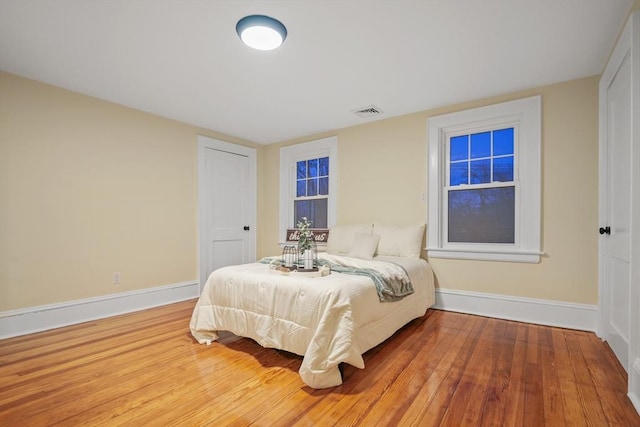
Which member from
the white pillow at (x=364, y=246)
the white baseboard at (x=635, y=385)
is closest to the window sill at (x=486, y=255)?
the white pillow at (x=364, y=246)

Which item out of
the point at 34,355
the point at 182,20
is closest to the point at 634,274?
the point at 182,20

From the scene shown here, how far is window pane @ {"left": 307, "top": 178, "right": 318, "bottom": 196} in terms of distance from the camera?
4.94 metres

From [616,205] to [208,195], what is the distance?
450 centimetres

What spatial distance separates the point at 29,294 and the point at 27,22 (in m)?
2.34

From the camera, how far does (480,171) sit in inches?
141

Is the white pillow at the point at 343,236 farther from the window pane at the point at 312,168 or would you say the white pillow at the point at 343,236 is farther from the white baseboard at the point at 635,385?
the white baseboard at the point at 635,385

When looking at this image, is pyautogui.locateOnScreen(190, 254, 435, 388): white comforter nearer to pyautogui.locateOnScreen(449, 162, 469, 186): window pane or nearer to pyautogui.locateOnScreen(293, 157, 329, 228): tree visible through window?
pyautogui.locateOnScreen(449, 162, 469, 186): window pane

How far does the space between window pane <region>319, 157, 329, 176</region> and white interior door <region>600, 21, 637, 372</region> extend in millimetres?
3165

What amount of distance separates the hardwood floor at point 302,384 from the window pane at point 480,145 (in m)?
1.91

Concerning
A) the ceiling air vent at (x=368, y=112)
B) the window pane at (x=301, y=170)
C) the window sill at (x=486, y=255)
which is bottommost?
the window sill at (x=486, y=255)

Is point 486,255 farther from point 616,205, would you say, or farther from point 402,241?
point 616,205

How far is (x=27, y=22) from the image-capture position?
217 centimetres

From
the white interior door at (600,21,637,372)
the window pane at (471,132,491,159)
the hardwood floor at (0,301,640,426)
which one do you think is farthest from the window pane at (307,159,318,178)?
the white interior door at (600,21,637,372)

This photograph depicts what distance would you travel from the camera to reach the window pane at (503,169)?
338 cm
